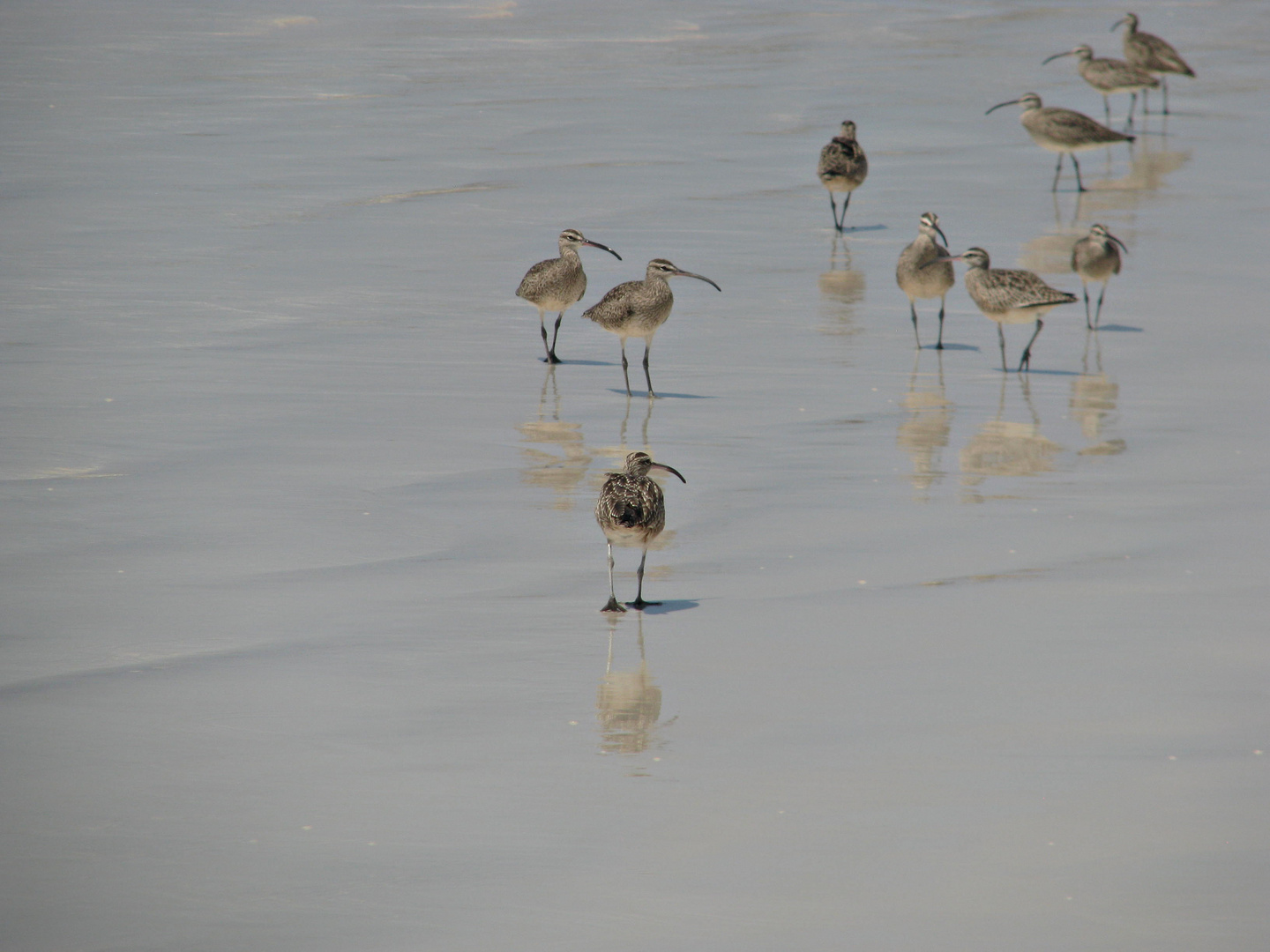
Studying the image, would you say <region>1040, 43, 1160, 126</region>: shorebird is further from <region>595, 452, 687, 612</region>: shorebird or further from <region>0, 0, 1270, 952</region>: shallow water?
<region>595, 452, 687, 612</region>: shorebird

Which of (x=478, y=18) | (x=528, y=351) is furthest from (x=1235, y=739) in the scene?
(x=478, y=18)

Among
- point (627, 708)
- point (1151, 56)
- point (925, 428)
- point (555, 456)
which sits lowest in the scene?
point (627, 708)

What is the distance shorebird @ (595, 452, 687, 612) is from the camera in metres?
8.21

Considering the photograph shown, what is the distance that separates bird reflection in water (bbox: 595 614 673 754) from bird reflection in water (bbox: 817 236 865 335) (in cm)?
770

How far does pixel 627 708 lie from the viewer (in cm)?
710

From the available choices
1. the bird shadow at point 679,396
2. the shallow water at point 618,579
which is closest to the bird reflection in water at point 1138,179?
the shallow water at point 618,579

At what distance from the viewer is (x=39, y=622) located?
800 cm

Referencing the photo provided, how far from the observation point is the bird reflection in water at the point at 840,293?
15000mm

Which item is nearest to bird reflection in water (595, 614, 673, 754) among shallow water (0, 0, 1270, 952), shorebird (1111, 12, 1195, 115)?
shallow water (0, 0, 1270, 952)

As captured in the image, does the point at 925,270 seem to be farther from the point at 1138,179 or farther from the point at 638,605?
the point at 1138,179

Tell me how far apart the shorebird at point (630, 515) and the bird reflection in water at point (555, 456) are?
5.24ft

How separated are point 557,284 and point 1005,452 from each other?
429cm

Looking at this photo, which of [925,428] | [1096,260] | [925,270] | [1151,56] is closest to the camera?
[925,428]

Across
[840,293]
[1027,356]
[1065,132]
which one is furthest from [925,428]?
[1065,132]
